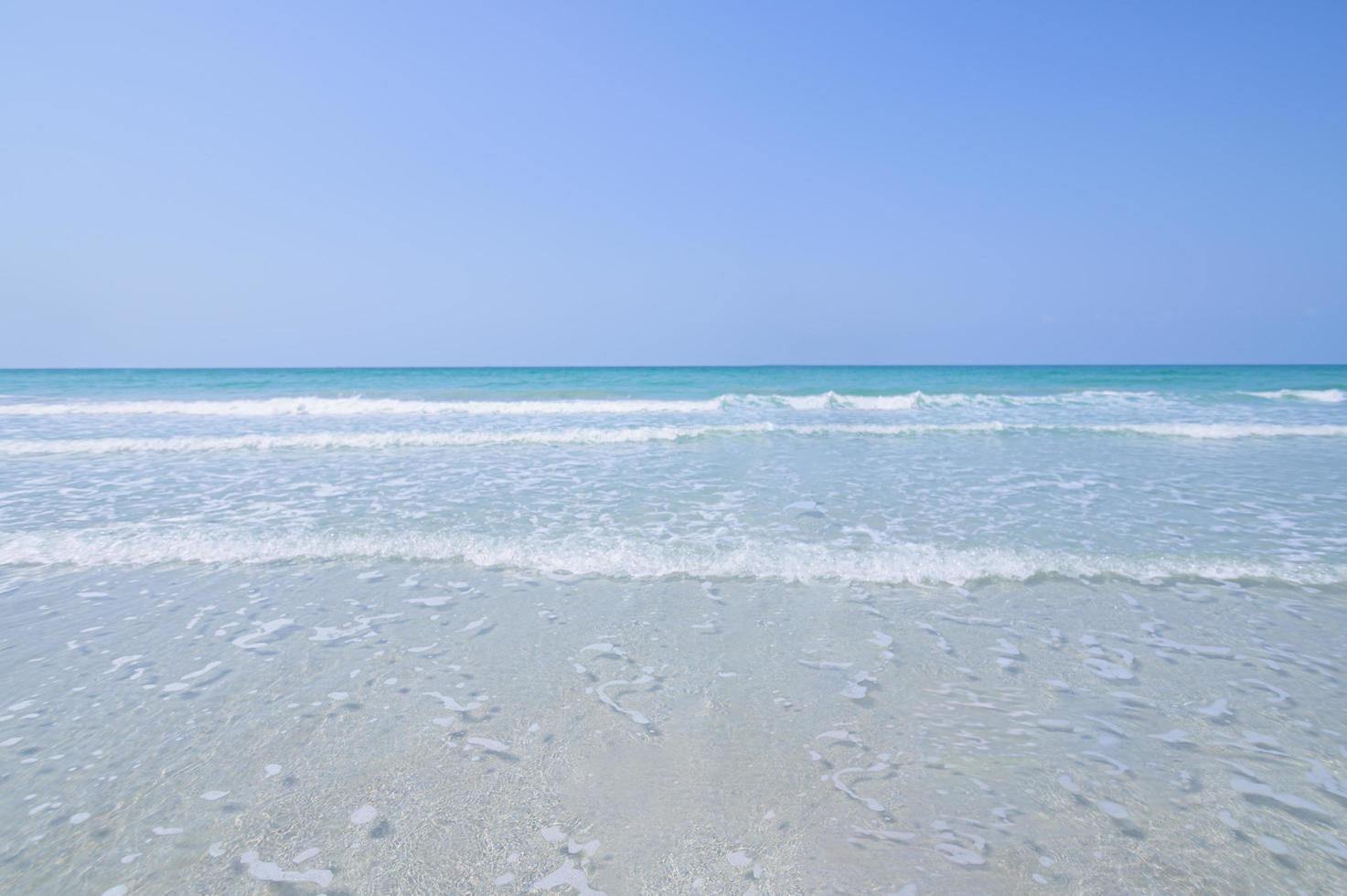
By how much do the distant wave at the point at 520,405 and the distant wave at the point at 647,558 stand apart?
14.0 m

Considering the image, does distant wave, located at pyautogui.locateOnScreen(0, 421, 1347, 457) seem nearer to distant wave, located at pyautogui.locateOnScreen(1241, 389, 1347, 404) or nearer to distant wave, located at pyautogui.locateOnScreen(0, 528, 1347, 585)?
distant wave, located at pyautogui.locateOnScreen(0, 528, 1347, 585)

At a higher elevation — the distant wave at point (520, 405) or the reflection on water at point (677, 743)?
the distant wave at point (520, 405)

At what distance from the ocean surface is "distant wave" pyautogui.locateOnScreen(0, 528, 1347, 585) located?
4 cm

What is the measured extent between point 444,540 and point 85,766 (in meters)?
3.31

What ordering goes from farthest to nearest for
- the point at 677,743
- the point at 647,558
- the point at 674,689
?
1. the point at 647,558
2. the point at 674,689
3. the point at 677,743

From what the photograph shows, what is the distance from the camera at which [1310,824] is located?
2.42 metres

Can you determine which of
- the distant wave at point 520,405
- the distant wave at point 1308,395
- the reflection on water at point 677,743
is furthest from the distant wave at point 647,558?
the distant wave at point 1308,395

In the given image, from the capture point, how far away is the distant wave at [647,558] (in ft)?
17.0

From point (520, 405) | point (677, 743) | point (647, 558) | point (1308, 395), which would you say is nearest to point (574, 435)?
point (647, 558)

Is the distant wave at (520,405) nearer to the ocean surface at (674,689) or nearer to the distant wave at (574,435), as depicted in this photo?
the distant wave at (574,435)

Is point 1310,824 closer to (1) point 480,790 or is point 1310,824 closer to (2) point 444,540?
(1) point 480,790

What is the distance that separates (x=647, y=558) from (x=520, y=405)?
17.7 metres

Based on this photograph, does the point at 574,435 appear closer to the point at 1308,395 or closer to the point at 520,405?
the point at 520,405

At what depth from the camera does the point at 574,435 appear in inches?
548
